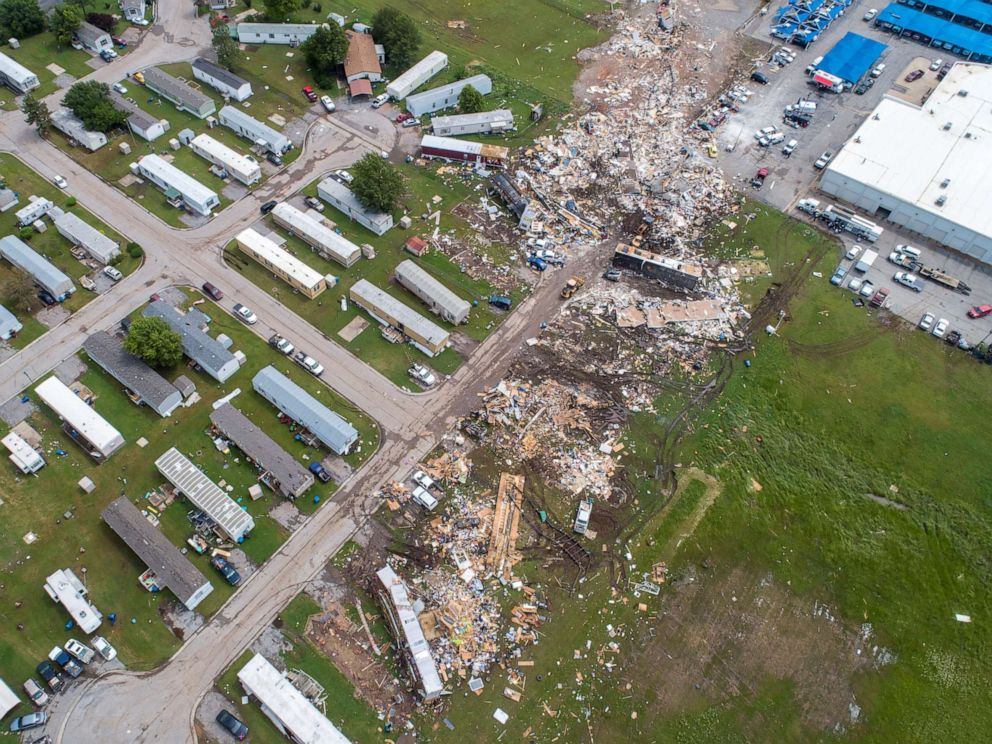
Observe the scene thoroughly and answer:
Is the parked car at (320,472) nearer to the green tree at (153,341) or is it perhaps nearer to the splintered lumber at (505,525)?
the splintered lumber at (505,525)

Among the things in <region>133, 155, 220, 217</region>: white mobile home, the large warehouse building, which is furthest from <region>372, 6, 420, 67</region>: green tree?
the large warehouse building

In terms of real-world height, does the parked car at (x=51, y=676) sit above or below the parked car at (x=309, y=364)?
below

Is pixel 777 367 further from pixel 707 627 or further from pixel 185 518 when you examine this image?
pixel 185 518

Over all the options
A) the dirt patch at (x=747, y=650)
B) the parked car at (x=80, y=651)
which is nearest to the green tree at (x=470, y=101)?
the dirt patch at (x=747, y=650)

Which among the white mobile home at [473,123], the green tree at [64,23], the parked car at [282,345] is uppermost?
the green tree at [64,23]

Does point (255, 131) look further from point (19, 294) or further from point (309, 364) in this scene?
point (309, 364)

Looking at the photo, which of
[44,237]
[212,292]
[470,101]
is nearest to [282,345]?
[212,292]
